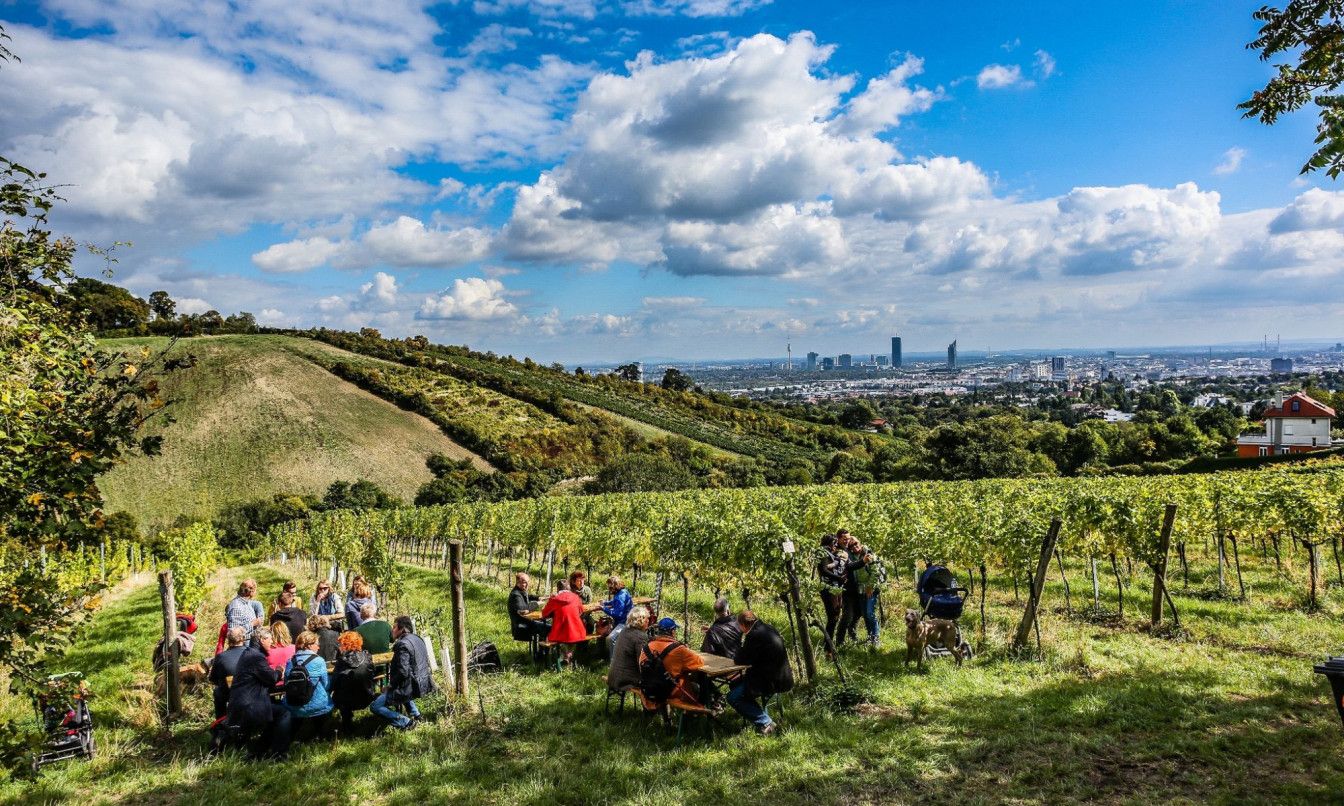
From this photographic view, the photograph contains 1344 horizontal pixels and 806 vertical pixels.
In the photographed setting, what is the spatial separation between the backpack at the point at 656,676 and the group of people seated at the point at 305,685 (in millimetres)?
2684

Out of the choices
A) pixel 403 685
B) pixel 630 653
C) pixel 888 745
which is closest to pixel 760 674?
pixel 888 745

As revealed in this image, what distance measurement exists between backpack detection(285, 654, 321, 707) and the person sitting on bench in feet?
10.6

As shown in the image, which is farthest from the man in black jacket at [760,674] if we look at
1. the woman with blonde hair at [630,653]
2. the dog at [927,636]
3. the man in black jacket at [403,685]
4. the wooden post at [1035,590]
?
the wooden post at [1035,590]

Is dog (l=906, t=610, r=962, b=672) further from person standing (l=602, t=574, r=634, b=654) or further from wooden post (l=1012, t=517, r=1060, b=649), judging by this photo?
person standing (l=602, t=574, r=634, b=654)

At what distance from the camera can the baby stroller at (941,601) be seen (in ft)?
29.9

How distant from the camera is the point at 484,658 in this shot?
998 cm

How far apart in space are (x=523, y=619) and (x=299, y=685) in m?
3.41

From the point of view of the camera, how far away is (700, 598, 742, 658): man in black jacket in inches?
307

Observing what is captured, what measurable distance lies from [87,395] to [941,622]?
9177 mm

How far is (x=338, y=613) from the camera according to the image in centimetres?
1095

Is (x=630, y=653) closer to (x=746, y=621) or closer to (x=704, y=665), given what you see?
(x=704, y=665)

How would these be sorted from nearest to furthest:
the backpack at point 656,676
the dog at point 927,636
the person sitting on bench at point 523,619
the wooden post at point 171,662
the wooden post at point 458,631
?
the backpack at point 656,676, the wooden post at point 171,662, the wooden post at point 458,631, the dog at point 927,636, the person sitting on bench at point 523,619

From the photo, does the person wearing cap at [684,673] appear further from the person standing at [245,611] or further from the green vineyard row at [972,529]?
the person standing at [245,611]

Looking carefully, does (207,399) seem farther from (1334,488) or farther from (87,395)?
(1334,488)
